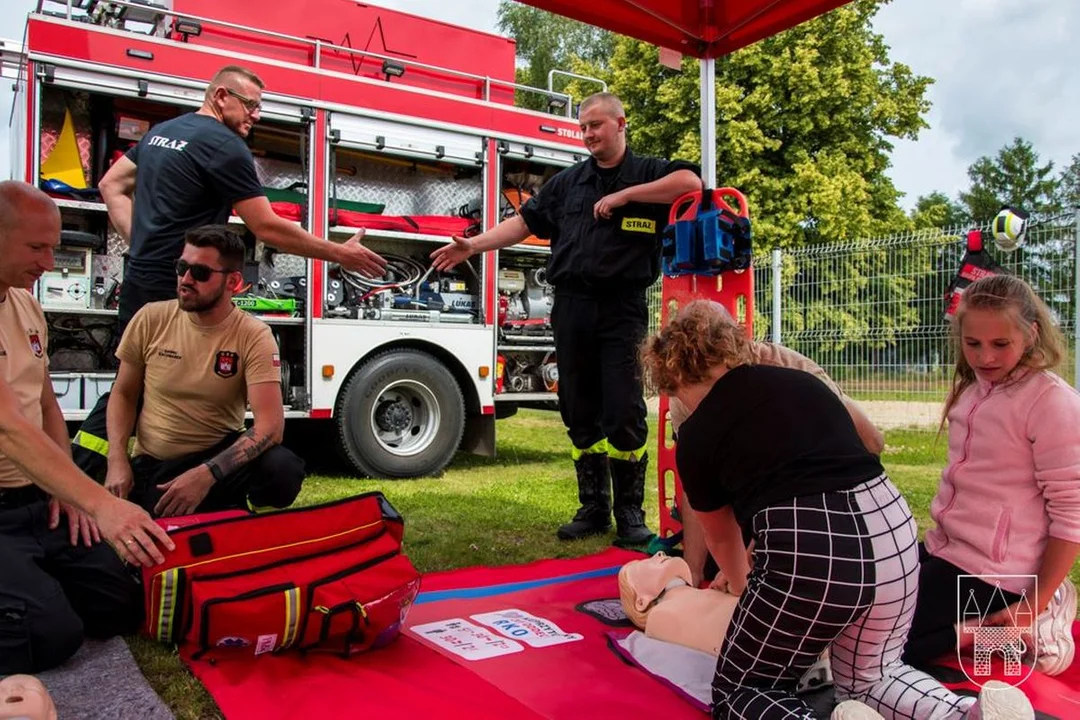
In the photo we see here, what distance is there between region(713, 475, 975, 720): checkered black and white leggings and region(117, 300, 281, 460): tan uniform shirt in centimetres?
212

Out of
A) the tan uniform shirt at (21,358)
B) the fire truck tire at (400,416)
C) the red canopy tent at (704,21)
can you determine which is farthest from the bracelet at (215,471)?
the fire truck tire at (400,416)

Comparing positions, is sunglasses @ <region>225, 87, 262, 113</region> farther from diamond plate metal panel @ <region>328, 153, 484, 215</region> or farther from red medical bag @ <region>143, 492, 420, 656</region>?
diamond plate metal panel @ <region>328, 153, 484, 215</region>

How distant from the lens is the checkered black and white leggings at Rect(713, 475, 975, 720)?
1.97 m

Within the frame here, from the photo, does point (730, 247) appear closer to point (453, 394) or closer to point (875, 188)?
point (453, 394)

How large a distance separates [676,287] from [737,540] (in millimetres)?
1900

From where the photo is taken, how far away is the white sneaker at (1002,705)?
1.82m

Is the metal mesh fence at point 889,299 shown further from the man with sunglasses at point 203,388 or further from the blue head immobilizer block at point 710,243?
the man with sunglasses at point 203,388

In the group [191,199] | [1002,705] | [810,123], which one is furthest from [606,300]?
[810,123]

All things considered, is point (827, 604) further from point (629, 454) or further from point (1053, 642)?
point (629, 454)

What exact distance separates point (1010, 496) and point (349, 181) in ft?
17.0

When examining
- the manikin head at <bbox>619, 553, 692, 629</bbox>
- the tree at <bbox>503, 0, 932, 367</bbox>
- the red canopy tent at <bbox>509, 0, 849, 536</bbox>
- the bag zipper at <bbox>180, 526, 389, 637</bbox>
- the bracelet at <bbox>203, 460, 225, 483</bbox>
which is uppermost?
the tree at <bbox>503, 0, 932, 367</bbox>

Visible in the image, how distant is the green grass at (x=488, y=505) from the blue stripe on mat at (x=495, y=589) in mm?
439

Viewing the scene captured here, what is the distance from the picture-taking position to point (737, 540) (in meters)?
2.37

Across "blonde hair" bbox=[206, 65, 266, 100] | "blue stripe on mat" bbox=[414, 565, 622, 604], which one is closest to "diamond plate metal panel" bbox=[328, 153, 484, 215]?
"blonde hair" bbox=[206, 65, 266, 100]
